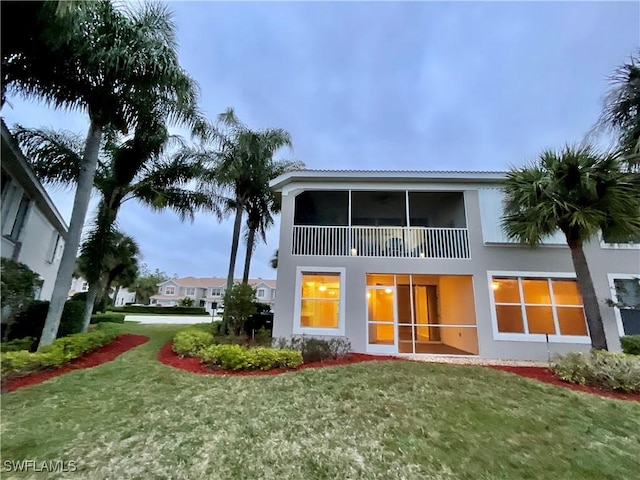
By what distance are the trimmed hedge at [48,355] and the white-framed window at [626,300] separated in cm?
1615

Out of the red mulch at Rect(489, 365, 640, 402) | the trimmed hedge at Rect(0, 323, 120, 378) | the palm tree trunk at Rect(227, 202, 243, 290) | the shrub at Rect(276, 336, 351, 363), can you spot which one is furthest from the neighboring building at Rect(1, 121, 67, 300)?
the red mulch at Rect(489, 365, 640, 402)

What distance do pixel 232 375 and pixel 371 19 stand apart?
14.3 m

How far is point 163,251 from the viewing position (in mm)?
91438

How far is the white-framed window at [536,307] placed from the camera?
32.0 feet

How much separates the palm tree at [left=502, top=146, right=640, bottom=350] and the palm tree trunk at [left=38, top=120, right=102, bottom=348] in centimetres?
1281

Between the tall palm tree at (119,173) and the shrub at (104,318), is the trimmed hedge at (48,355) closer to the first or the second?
the tall palm tree at (119,173)

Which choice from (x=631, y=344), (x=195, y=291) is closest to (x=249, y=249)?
(x=631, y=344)

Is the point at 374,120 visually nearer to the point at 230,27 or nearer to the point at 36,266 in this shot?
the point at 230,27

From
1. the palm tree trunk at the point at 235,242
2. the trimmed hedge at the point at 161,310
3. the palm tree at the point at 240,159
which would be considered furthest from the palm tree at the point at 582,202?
the trimmed hedge at the point at 161,310

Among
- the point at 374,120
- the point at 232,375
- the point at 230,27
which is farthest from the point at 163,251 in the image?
the point at 232,375

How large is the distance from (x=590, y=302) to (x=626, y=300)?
3.32m

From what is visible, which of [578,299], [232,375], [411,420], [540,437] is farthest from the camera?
[578,299]

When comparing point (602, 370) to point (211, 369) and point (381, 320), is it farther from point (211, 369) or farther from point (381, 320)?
point (211, 369)

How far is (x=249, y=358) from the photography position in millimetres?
7547
